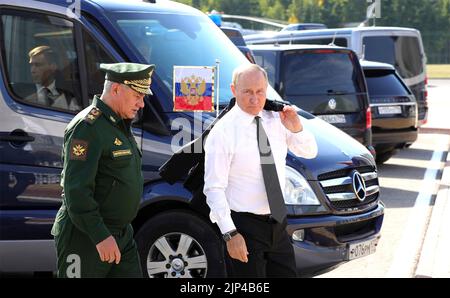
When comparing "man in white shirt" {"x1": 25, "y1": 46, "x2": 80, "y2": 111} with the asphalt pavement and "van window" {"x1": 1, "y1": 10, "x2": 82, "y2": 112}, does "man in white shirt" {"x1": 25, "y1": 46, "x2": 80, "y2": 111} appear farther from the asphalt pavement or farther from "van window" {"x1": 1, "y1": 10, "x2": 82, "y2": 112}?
the asphalt pavement

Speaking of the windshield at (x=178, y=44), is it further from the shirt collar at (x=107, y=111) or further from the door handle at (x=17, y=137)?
the shirt collar at (x=107, y=111)

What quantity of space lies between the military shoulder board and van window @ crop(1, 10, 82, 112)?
Result: 199cm

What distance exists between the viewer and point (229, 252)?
14.9ft

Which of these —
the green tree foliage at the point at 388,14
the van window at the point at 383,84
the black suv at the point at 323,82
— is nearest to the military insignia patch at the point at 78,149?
the black suv at the point at 323,82

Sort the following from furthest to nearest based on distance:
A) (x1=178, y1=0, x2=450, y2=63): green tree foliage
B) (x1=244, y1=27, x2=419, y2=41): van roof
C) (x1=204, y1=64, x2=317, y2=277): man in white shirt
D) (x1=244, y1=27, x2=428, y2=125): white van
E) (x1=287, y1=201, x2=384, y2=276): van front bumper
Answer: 1. (x1=178, y1=0, x2=450, y2=63): green tree foliage
2. (x1=244, y1=27, x2=419, y2=41): van roof
3. (x1=244, y1=27, x2=428, y2=125): white van
4. (x1=287, y1=201, x2=384, y2=276): van front bumper
5. (x1=204, y1=64, x2=317, y2=277): man in white shirt

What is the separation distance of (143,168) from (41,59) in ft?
3.43

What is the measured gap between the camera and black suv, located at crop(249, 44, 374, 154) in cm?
1153

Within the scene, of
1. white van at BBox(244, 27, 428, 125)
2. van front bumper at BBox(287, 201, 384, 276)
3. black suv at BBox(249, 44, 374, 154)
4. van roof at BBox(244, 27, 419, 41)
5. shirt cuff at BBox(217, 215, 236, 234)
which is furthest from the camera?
van roof at BBox(244, 27, 419, 41)

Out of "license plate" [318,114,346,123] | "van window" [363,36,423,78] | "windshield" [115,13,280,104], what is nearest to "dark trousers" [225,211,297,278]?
"windshield" [115,13,280,104]

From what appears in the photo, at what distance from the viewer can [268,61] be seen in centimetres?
1177

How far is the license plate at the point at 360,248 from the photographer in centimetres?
627

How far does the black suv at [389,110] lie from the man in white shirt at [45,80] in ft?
27.0

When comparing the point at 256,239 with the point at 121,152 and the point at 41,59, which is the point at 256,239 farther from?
the point at 41,59
